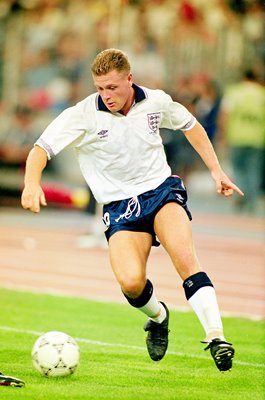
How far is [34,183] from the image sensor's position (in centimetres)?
751

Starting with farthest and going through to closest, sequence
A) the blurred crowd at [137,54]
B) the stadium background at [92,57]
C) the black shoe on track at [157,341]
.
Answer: the blurred crowd at [137,54]
the stadium background at [92,57]
the black shoe on track at [157,341]

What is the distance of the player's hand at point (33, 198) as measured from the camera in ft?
24.0

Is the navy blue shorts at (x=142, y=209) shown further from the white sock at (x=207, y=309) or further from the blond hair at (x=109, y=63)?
the blond hair at (x=109, y=63)

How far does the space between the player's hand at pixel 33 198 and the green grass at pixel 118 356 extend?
3.88ft

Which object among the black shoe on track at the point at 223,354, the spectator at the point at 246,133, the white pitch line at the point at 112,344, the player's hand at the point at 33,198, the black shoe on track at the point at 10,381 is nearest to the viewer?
the black shoe on track at the point at 10,381

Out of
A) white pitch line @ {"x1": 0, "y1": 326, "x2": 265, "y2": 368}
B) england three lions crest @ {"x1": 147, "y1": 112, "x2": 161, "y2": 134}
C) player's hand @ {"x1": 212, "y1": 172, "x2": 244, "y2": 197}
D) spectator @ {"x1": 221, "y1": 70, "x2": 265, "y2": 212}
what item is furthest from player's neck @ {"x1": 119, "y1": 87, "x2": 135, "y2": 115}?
spectator @ {"x1": 221, "y1": 70, "x2": 265, "y2": 212}

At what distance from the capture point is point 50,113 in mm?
22656

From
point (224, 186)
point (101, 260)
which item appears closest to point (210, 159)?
point (224, 186)

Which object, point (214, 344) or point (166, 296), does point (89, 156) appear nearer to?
point (214, 344)

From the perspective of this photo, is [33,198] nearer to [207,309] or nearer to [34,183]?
[34,183]

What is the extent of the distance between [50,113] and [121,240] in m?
15.0

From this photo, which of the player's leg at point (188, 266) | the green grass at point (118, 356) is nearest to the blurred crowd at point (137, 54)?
the green grass at point (118, 356)

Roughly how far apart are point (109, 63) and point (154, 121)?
0.65m

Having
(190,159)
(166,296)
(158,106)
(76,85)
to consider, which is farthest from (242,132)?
(158,106)
